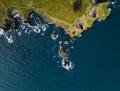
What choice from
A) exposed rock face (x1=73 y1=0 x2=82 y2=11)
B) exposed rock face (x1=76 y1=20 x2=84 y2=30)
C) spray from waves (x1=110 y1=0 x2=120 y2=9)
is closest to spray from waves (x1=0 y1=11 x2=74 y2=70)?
exposed rock face (x1=76 y1=20 x2=84 y2=30)

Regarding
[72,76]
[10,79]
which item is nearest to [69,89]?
[72,76]

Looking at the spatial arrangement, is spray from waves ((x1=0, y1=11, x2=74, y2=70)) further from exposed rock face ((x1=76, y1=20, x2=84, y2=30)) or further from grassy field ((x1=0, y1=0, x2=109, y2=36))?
exposed rock face ((x1=76, y1=20, x2=84, y2=30))

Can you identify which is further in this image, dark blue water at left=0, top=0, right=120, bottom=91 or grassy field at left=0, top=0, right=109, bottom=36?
grassy field at left=0, top=0, right=109, bottom=36

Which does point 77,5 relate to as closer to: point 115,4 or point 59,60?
point 115,4

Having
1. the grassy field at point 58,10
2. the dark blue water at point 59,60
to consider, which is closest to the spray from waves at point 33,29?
the dark blue water at point 59,60

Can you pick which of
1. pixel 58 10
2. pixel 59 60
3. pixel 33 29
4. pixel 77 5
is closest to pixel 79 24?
pixel 77 5
